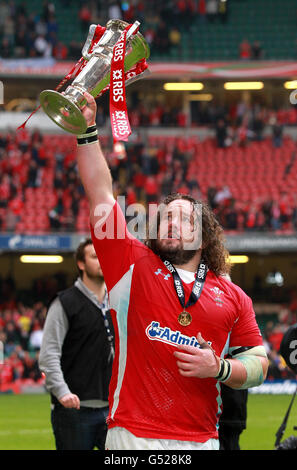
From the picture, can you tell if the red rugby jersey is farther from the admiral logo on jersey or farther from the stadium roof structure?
the stadium roof structure

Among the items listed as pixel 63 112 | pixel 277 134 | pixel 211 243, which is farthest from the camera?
pixel 277 134

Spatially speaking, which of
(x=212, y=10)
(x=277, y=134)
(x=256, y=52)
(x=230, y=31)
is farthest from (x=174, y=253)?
(x=212, y=10)

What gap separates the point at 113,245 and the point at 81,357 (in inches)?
Result: 98.0

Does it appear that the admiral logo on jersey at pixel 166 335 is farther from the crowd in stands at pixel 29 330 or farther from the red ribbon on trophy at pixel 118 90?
the crowd in stands at pixel 29 330

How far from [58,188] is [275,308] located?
8.09 m

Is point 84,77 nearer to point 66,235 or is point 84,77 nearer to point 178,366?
point 178,366

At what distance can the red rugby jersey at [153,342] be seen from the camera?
356cm

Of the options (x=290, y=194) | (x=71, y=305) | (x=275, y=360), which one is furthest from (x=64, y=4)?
(x=71, y=305)

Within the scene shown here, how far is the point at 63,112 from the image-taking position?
3455 millimetres

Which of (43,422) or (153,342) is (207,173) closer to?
(43,422)

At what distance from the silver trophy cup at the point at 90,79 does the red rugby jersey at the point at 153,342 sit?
449mm

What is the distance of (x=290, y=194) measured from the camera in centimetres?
2734

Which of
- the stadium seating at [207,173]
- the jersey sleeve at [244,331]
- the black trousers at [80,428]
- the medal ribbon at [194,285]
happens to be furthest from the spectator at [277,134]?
the medal ribbon at [194,285]

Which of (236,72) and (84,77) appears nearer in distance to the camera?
(84,77)
